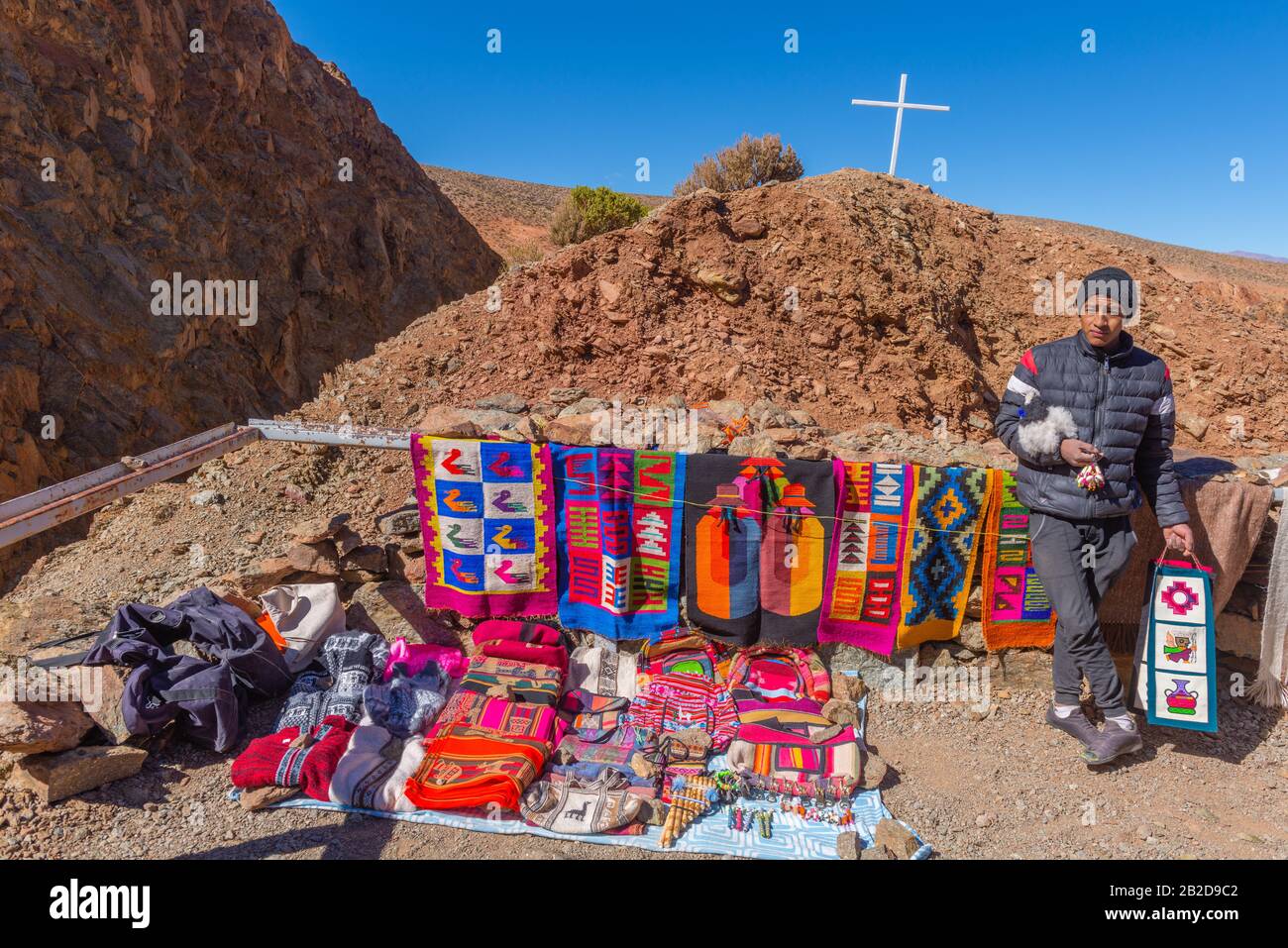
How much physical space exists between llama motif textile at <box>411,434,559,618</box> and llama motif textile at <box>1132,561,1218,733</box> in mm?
3179

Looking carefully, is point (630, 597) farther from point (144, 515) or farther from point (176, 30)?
point (176, 30)

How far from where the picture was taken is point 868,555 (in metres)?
3.93

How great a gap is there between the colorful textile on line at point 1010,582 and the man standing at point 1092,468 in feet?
1.50

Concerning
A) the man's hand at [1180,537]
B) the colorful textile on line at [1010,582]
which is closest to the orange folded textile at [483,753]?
the colorful textile on line at [1010,582]

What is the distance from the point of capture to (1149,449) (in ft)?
10.7

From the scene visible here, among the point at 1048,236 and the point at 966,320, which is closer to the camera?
the point at 966,320

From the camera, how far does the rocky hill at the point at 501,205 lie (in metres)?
32.8

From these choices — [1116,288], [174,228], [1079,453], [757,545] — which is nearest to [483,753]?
[757,545]

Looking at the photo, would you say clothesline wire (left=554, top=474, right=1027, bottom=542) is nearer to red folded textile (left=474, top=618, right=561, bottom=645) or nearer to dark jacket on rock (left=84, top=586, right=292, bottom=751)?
red folded textile (left=474, top=618, right=561, bottom=645)

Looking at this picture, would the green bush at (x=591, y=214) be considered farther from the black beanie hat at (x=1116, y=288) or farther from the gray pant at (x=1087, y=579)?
the gray pant at (x=1087, y=579)

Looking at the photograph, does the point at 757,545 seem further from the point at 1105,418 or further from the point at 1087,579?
the point at 1105,418

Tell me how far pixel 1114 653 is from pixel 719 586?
2196 millimetres

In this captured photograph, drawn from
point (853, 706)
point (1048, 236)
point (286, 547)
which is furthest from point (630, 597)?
point (1048, 236)

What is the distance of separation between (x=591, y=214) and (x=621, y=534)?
10.6 metres
